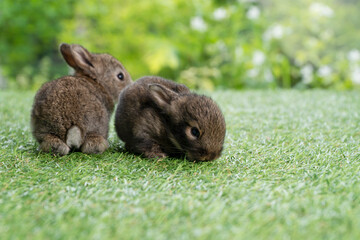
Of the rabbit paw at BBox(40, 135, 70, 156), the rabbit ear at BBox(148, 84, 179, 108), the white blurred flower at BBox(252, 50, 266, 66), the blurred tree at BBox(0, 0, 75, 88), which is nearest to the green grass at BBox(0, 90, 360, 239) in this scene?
the rabbit paw at BBox(40, 135, 70, 156)

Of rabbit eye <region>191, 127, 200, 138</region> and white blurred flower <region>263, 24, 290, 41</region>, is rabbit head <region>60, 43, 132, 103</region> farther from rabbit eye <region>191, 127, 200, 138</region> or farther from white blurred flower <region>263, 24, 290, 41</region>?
white blurred flower <region>263, 24, 290, 41</region>

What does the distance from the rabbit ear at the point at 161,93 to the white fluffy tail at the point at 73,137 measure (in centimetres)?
58

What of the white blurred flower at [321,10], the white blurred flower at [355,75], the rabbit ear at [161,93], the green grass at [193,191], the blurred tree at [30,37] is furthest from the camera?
the white blurred flower at [321,10]

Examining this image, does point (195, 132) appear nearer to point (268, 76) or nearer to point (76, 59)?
point (76, 59)

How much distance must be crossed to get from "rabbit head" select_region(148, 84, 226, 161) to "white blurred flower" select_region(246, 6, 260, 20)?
5.84 metres

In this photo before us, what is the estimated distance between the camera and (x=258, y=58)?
7.67m

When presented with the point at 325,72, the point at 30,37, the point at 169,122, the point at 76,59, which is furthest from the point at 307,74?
the point at 30,37

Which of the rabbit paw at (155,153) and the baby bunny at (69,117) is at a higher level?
the baby bunny at (69,117)

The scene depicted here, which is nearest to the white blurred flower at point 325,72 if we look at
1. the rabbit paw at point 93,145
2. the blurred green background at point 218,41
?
the blurred green background at point 218,41

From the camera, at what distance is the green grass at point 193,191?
141 cm

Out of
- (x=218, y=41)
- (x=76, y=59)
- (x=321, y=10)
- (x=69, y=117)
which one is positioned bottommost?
(x=69, y=117)

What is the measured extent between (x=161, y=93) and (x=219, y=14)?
229 inches

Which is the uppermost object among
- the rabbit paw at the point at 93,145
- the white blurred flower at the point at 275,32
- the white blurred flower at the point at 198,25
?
the white blurred flower at the point at 198,25

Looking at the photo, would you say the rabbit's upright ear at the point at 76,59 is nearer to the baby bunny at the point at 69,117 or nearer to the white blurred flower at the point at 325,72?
the baby bunny at the point at 69,117
